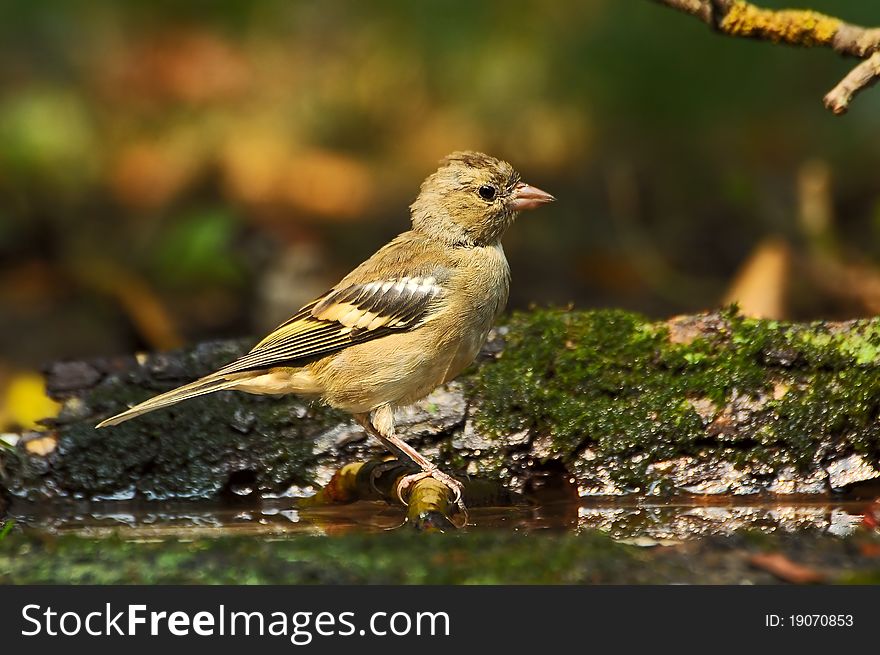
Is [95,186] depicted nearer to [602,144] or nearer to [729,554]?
[602,144]

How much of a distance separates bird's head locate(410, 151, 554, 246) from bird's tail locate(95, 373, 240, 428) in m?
1.31

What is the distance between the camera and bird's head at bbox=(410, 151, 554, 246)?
19.7ft

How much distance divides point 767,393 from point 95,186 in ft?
25.7

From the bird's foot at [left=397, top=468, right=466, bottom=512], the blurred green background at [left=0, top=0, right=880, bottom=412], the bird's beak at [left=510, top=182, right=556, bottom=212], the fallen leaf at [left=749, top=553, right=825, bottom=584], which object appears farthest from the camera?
the blurred green background at [left=0, top=0, right=880, bottom=412]

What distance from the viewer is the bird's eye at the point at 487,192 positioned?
6.02 metres

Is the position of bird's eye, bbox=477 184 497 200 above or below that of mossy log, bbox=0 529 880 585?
above

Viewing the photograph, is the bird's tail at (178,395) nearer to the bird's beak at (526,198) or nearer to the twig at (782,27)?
the bird's beak at (526,198)

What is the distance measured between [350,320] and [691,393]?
5.29 ft

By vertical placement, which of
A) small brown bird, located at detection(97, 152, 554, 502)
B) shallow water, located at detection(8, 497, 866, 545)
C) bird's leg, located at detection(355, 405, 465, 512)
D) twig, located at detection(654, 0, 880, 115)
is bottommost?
shallow water, located at detection(8, 497, 866, 545)

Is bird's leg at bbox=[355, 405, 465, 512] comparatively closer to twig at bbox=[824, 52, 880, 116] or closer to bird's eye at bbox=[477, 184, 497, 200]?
bird's eye at bbox=[477, 184, 497, 200]

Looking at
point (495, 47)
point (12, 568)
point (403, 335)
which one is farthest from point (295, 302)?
point (12, 568)

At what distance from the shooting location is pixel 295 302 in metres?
9.96

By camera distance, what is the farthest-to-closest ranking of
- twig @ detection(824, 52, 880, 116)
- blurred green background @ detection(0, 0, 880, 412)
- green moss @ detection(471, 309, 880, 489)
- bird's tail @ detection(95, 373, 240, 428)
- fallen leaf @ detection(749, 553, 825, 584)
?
blurred green background @ detection(0, 0, 880, 412)
green moss @ detection(471, 309, 880, 489)
bird's tail @ detection(95, 373, 240, 428)
twig @ detection(824, 52, 880, 116)
fallen leaf @ detection(749, 553, 825, 584)

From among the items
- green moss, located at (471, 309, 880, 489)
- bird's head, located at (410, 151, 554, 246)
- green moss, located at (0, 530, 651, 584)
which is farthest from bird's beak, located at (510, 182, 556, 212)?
green moss, located at (0, 530, 651, 584)
